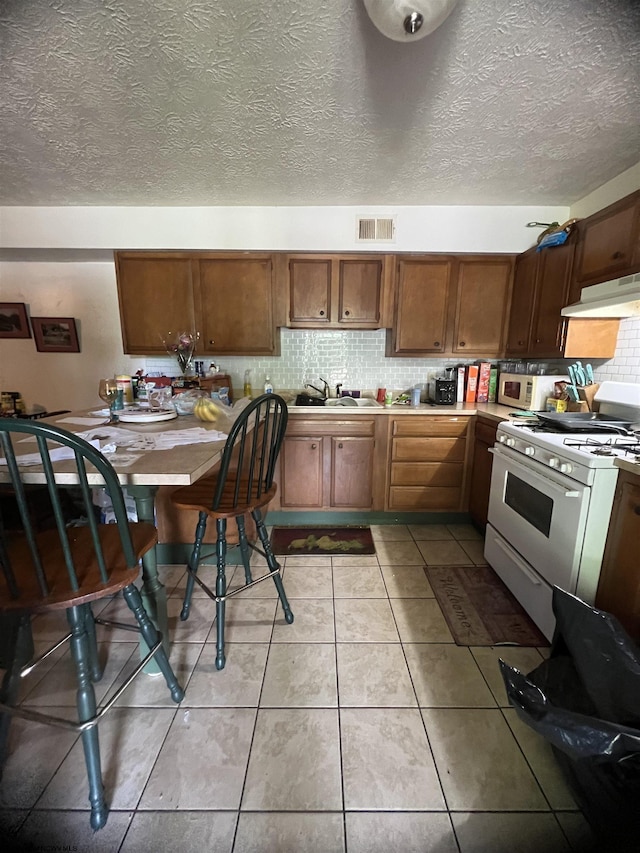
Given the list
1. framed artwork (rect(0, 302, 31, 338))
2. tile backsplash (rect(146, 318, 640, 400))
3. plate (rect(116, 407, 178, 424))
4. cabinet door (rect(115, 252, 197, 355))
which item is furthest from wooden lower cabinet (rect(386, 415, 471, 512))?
framed artwork (rect(0, 302, 31, 338))

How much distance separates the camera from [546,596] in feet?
4.88

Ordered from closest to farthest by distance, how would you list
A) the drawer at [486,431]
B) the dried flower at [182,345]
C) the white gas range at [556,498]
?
1. the white gas range at [556,498]
2. the drawer at [486,431]
3. the dried flower at [182,345]

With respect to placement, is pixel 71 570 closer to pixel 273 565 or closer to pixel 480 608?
pixel 273 565

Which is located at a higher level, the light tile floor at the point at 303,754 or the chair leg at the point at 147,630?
the chair leg at the point at 147,630

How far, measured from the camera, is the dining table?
0.90m

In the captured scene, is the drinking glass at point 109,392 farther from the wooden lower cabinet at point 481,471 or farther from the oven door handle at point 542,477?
the wooden lower cabinet at point 481,471

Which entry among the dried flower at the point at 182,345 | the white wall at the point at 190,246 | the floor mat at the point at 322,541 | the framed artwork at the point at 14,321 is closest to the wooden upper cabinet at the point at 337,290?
the white wall at the point at 190,246

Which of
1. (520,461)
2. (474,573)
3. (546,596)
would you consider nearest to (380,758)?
(546,596)

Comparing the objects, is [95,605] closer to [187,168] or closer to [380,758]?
[380,758]

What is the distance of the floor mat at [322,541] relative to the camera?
226 centimetres

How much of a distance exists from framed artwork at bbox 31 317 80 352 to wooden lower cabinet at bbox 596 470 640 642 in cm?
378

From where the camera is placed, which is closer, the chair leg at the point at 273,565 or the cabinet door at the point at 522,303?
the chair leg at the point at 273,565

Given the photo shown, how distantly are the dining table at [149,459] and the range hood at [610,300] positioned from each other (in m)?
1.85

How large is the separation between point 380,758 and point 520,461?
1381 mm
